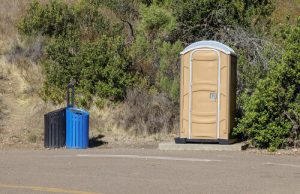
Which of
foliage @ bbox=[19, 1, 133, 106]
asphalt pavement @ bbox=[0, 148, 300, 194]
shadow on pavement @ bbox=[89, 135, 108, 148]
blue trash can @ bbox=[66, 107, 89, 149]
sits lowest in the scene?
asphalt pavement @ bbox=[0, 148, 300, 194]

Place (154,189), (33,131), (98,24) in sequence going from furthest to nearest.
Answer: (98,24) → (33,131) → (154,189)

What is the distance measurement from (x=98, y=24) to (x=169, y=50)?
4268 mm

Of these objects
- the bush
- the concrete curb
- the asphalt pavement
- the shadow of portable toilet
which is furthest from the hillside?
the asphalt pavement

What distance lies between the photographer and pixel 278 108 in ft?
52.3

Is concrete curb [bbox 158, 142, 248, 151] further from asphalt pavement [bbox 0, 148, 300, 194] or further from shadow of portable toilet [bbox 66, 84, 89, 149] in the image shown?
shadow of portable toilet [bbox 66, 84, 89, 149]

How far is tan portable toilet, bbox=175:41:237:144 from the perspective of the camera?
15.9 m

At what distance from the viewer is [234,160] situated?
13953mm

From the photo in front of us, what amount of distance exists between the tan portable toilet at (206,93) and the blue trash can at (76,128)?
7.87 feet

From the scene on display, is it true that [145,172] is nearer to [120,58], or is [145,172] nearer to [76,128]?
[76,128]

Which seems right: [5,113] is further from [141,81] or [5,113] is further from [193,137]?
[193,137]

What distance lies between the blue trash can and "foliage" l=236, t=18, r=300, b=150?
12.7 feet

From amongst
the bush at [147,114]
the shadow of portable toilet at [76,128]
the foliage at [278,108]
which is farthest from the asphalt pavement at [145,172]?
the bush at [147,114]

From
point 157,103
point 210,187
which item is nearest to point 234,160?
point 210,187

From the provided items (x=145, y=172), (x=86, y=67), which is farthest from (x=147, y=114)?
(x=145, y=172)
